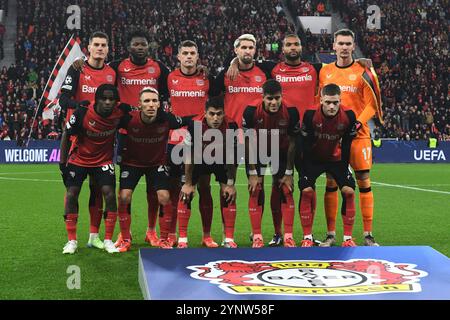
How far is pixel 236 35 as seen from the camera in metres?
28.8

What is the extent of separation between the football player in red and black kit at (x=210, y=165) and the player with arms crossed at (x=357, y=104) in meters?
1.09

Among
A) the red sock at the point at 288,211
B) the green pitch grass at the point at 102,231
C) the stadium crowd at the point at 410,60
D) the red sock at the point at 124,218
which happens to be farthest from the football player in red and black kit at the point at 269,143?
the stadium crowd at the point at 410,60

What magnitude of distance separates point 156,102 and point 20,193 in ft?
23.1

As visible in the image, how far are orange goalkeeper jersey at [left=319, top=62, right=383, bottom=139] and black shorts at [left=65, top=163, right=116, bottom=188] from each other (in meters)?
2.34

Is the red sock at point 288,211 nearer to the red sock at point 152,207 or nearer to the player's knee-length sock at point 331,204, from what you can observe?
the player's knee-length sock at point 331,204

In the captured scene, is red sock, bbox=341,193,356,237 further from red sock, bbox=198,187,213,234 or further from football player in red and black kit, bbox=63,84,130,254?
football player in red and black kit, bbox=63,84,130,254

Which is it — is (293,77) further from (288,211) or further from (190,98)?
Result: (288,211)

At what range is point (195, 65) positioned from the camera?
7.05 m

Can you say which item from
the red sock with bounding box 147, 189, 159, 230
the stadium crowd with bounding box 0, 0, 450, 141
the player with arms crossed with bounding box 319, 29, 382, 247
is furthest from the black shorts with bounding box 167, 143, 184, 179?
the stadium crowd with bounding box 0, 0, 450, 141

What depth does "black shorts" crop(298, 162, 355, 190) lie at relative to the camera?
268 inches

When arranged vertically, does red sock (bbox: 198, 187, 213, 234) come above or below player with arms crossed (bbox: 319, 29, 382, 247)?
below

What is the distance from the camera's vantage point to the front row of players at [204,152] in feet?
21.6

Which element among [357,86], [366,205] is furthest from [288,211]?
[357,86]

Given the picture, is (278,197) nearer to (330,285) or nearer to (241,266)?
(241,266)
